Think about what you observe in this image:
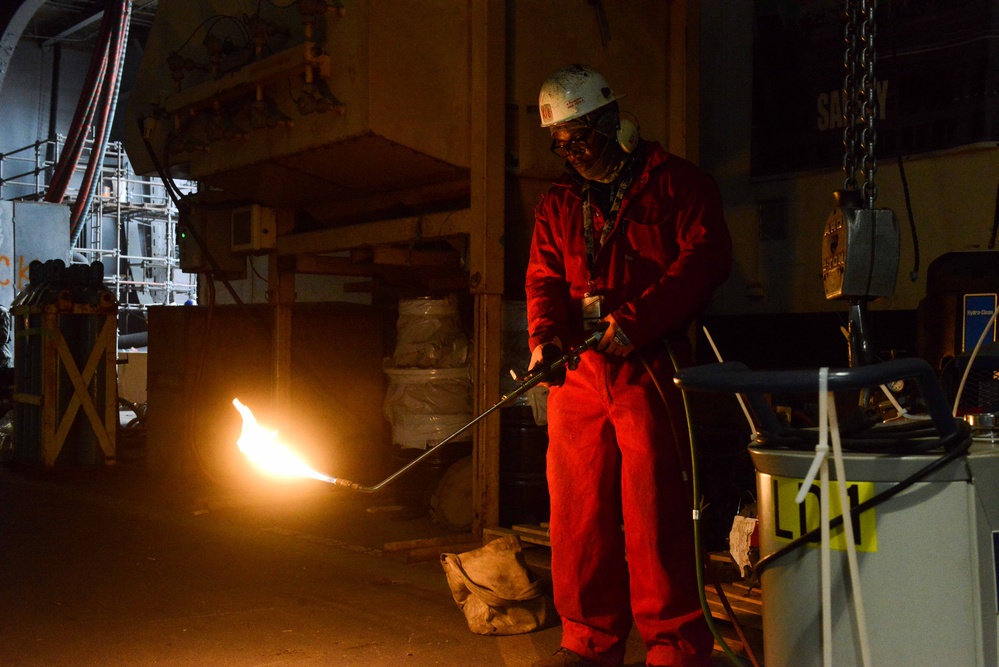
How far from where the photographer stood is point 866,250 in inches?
80.7

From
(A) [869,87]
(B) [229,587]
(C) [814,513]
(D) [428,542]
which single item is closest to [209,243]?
(D) [428,542]

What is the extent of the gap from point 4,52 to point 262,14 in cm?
1051

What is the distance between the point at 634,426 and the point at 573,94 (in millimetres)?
Result: 983

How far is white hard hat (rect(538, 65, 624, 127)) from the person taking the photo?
278cm

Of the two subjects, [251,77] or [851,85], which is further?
[251,77]

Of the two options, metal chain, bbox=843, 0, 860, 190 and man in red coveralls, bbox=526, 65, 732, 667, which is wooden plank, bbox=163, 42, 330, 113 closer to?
man in red coveralls, bbox=526, 65, 732, 667

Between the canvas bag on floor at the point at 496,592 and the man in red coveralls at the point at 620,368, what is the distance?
51 cm

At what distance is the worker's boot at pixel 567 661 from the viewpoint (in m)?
2.68

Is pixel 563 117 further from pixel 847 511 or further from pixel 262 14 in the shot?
pixel 262 14

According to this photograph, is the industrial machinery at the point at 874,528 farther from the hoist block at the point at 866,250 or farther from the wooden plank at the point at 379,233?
the wooden plank at the point at 379,233

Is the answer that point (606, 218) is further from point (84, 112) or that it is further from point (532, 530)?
point (84, 112)

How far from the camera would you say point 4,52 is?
13.6 metres

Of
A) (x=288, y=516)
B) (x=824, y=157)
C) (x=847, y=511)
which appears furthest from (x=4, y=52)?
(x=847, y=511)

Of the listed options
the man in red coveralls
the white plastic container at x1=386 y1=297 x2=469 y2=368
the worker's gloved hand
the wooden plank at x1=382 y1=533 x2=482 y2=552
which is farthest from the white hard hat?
the white plastic container at x1=386 y1=297 x2=469 y2=368
